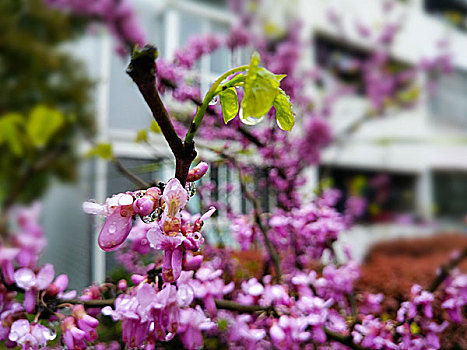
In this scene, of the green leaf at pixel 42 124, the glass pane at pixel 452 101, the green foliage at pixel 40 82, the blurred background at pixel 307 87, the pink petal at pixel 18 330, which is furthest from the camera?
the glass pane at pixel 452 101

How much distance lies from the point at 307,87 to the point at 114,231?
369cm

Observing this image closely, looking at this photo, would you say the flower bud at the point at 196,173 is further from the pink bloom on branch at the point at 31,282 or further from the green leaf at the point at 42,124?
the green leaf at the point at 42,124

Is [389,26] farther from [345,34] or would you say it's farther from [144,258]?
[144,258]

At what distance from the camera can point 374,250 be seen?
418cm

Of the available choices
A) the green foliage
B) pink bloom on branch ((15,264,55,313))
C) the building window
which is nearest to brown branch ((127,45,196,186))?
pink bloom on branch ((15,264,55,313))

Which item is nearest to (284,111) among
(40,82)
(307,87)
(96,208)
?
(96,208)

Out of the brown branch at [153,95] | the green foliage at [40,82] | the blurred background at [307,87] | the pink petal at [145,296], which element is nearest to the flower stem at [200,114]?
the brown branch at [153,95]

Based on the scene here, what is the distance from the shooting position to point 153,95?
0.71 ft

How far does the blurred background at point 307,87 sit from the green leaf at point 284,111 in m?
0.51

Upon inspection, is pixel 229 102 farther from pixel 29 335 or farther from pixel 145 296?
pixel 29 335

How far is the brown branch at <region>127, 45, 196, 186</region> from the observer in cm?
21

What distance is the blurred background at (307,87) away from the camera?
2.29 meters

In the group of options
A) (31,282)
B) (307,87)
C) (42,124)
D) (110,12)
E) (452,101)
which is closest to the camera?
(31,282)

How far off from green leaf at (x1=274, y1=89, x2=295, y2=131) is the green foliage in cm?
265
